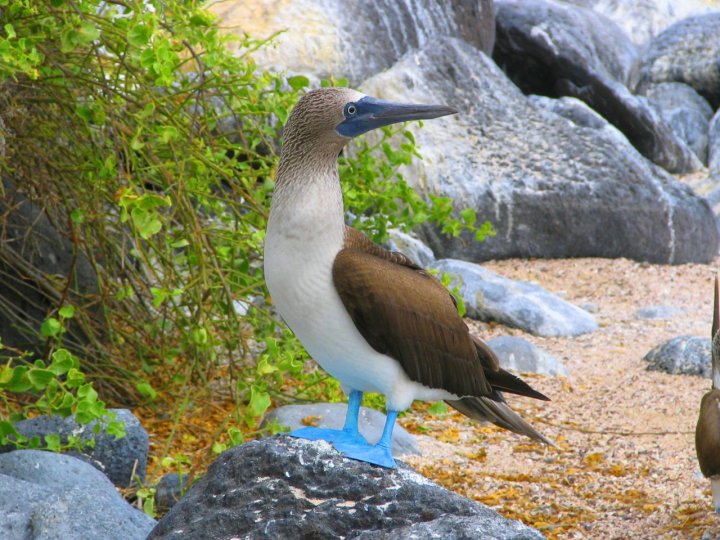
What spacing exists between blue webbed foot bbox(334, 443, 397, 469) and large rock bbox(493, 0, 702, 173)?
10043 millimetres

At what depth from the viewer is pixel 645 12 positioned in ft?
54.2

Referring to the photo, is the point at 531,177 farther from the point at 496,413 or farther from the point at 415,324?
the point at 415,324

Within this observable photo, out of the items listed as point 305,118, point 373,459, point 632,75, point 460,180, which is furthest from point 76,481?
point 632,75

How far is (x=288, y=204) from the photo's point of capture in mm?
2801

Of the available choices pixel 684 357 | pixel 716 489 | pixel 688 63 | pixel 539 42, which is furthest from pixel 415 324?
pixel 688 63

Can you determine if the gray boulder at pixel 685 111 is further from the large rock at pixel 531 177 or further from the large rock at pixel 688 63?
the large rock at pixel 531 177

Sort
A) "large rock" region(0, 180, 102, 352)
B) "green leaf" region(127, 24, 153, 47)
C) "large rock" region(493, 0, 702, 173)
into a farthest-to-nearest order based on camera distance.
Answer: "large rock" region(493, 0, 702, 173)
"large rock" region(0, 180, 102, 352)
"green leaf" region(127, 24, 153, 47)

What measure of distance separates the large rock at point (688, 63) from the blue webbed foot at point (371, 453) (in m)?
13.6

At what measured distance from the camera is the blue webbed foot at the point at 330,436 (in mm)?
2986

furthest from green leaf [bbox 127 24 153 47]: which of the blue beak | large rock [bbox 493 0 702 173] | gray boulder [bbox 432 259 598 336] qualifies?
large rock [bbox 493 0 702 173]

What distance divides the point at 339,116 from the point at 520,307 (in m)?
4.83

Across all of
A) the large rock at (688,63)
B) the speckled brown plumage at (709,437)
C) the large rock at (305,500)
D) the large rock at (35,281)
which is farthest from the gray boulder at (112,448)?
the large rock at (688,63)

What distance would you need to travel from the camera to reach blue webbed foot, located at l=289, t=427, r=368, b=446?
299 cm

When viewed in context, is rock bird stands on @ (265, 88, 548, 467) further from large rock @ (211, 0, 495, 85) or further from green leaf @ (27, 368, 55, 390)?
large rock @ (211, 0, 495, 85)
